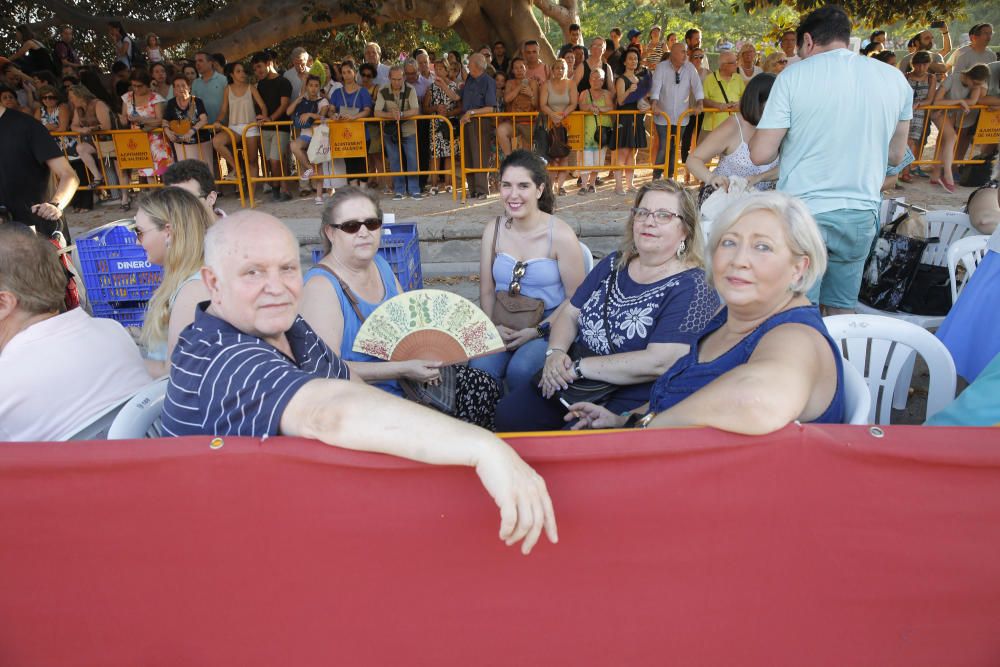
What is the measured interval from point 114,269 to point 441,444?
14.5 ft

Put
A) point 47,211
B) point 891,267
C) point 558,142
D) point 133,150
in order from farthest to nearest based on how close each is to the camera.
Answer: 1. point 133,150
2. point 558,142
3. point 47,211
4. point 891,267

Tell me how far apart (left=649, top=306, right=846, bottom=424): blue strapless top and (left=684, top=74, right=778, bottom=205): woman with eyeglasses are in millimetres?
2321

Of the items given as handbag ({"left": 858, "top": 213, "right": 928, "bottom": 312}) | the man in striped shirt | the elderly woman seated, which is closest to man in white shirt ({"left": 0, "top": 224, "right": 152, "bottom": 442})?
the man in striped shirt

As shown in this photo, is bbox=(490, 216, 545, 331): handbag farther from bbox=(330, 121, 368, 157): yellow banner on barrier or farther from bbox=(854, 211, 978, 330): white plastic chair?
bbox=(330, 121, 368, 157): yellow banner on barrier

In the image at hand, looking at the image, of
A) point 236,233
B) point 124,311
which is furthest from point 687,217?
point 124,311

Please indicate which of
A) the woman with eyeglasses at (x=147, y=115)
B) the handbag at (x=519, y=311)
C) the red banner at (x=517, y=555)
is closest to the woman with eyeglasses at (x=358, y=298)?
the handbag at (x=519, y=311)

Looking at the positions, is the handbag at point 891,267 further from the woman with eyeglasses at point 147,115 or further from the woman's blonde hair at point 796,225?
the woman with eyeglasses at point 147,115

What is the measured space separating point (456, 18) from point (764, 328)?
13101 millimetres

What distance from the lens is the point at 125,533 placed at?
1614 mm

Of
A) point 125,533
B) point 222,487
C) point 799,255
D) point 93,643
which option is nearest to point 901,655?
point 799,255

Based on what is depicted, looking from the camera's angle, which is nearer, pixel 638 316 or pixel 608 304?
pixel 638 316

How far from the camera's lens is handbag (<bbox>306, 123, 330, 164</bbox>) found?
9.25 m

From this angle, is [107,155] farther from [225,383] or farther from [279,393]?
[279,393]

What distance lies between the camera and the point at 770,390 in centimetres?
161
